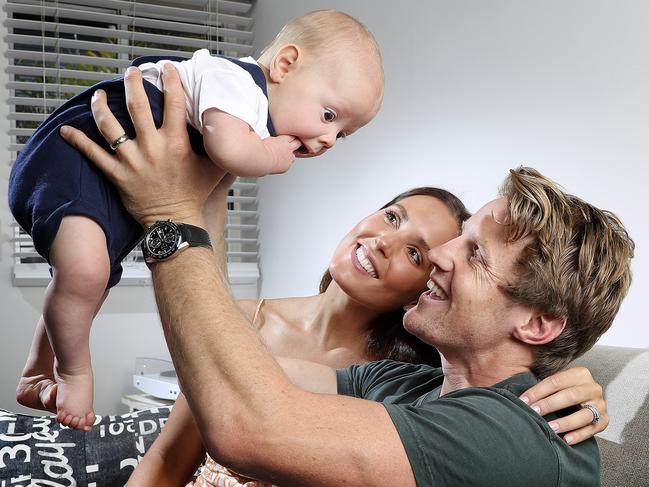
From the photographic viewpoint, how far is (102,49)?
4.07m

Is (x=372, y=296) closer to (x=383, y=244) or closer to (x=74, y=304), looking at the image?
(x=383, y=244)

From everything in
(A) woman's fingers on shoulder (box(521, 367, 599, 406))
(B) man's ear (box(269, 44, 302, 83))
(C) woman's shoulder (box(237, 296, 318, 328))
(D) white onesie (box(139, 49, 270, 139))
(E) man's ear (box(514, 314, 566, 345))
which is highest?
(B) man's ear (box(269, 44, 302, 83))

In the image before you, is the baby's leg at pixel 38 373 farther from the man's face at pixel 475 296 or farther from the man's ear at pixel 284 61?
the man's face at pixel 475 296

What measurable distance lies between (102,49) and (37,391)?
304 centimetres

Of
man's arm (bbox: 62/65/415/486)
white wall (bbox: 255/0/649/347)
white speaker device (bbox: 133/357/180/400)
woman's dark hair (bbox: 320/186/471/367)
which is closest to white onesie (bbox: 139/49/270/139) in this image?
man's arm (bbox: 62/65/415/486)

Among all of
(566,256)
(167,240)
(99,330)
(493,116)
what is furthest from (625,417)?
(99,330)

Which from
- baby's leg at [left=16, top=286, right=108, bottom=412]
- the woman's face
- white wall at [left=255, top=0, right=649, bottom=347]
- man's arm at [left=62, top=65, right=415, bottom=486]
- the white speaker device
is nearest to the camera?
man's arm at [left=62, top=65, right=415, bottom=486]

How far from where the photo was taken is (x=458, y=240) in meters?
1.45

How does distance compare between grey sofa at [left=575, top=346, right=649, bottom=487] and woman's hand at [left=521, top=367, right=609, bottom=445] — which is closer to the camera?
woman's hand at [left=521, top=367, right=609, bottom=445]

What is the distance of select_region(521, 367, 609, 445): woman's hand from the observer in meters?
1.17

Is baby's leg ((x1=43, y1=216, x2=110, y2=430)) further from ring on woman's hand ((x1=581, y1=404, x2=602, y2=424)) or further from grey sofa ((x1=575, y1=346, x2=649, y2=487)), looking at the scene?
grey sofa ((x1=575, y1=346, x2=649, y2=487))

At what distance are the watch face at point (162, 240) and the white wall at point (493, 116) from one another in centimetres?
153

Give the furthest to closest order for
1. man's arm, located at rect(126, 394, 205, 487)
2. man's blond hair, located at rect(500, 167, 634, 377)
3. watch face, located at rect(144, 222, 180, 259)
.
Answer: man's arm, located at rect(126, 394, 205, 487) < man's blond hair, located at rect(500, 167, 634, 377) < watch face, located at rect(144, 222, 180, 259)

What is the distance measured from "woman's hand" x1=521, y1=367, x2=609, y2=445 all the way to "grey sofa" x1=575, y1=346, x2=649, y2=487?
0.76ft
